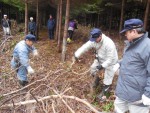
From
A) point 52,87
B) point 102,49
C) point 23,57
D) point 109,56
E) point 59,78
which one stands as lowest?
point 59,78

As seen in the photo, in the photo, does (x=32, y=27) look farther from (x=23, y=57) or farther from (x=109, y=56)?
(x=109, y=56)

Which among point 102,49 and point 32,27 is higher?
point 102,49

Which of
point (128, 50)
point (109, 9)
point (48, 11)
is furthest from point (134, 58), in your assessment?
point (48, 11)

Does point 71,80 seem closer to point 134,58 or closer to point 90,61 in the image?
point 90,61

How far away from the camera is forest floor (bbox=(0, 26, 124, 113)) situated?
17.9ft

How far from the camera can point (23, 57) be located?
6.79m

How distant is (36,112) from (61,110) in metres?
0.56

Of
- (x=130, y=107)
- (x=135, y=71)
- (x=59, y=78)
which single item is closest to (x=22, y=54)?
(x=59, y=78)

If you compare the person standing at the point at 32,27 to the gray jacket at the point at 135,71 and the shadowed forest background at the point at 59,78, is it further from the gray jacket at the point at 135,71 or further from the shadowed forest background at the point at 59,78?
the gray jacket at the point at 135,71

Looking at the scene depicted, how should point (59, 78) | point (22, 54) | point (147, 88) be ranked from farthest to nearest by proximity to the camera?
1. point (59, 78)
2. point (22, 54)
3. point (147, 88)

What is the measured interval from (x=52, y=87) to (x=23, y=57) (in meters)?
1.20

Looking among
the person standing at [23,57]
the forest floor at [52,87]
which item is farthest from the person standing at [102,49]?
the person standing at [23,57]

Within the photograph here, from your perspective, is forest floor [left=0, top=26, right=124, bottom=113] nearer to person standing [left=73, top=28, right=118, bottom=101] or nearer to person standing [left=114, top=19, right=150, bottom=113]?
person standing [left=73, top=28, right=118, bottom=101]

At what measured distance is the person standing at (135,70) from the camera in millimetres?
3682
